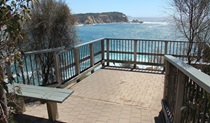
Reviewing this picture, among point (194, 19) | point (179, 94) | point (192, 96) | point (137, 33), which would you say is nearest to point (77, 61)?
point (194, 19)

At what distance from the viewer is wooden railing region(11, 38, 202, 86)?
16.5ft

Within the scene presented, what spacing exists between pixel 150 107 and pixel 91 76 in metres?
2.56

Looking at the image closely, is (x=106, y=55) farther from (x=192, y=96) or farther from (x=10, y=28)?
(x=10, y=28)

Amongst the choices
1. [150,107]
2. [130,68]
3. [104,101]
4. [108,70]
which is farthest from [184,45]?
[104,101]

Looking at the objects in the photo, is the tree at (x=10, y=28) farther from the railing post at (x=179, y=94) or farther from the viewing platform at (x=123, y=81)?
the railing post at (x=179, y=94)

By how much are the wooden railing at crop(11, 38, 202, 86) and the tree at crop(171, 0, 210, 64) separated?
165 cm

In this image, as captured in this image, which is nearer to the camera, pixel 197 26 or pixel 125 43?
pixel 197 26

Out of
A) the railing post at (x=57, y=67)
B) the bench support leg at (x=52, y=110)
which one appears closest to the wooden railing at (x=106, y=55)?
the railing post at (x=57, y=67)

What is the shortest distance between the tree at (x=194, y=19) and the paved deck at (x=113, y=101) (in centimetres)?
126

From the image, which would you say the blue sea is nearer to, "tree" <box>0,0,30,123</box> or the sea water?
the sea water

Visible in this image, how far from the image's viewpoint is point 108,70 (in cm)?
642

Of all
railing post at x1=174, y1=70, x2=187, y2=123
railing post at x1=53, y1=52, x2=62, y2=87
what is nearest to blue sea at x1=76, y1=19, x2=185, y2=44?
railing post at x1=53, y1=52, x2=62, y2=87

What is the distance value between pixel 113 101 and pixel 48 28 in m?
3.10

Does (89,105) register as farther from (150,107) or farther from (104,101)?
(150,107)
